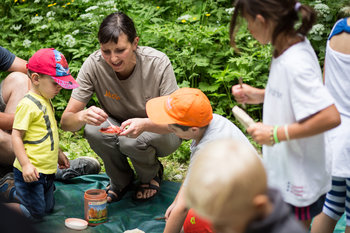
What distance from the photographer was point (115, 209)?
3.13m

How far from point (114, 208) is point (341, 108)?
5.43 feet

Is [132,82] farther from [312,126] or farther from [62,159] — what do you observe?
[312,126]

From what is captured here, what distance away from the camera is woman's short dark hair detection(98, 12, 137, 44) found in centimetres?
284

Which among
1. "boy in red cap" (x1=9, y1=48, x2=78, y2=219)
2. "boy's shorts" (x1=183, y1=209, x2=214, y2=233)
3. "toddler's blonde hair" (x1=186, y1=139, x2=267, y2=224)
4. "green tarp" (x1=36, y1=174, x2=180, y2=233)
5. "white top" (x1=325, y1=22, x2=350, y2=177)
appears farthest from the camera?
"green tarp" (x1=36, y1=174, x2=180, y2=233)

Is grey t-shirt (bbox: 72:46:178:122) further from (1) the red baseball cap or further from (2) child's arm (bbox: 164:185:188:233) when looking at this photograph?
(2) child's arm (bbox: 164:185:188:233)

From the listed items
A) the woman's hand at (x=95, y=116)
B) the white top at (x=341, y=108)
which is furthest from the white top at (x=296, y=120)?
the woman's hand at (x=95, y=116)

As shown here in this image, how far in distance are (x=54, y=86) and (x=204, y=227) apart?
1.21 metres

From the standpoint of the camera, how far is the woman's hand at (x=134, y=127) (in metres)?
2.79

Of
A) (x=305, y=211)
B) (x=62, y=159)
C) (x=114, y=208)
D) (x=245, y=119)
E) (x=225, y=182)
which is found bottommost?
(x=114, y=208)

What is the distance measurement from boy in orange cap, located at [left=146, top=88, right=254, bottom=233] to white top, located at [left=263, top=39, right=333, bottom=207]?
429 millimetres

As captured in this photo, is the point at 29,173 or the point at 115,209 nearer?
the point at 29,173

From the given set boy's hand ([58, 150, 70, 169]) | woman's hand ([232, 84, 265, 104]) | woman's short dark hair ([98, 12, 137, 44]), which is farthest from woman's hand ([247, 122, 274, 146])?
boy's hand ([58, 150, 70, 169])

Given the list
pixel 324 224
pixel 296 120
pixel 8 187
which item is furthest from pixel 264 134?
pixel 8 187

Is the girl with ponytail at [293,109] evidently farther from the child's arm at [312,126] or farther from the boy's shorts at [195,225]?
the boy's shorts at [195,225]
